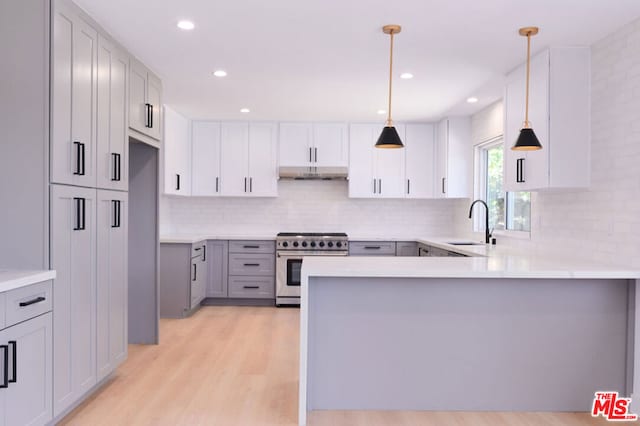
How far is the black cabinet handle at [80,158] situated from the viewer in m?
2.78

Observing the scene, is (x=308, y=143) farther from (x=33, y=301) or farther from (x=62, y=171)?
(x=33, y=301)

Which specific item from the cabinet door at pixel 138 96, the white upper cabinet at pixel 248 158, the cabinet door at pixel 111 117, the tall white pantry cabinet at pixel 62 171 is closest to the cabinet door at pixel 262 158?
the white upper cabinet at pixel 248 158

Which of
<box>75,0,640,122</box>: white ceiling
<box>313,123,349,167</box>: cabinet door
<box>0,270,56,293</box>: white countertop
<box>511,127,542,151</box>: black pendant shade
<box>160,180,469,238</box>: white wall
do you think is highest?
A: <box>75,0,640,122</box>: white ceiling

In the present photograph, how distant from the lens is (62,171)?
2641 millimetres

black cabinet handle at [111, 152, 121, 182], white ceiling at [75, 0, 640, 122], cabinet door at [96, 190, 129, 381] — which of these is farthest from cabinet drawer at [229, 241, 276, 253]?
black cabinet handle at [111, 152, 121, 182]

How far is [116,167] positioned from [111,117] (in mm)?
342

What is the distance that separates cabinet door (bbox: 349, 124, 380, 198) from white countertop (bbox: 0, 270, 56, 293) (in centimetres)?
435

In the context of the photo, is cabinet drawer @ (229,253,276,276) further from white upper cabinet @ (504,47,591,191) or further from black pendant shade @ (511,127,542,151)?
black pendant shade @ (511,127,542,151)

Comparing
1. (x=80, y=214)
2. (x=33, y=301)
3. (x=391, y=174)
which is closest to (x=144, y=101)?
(x=80, y=214)

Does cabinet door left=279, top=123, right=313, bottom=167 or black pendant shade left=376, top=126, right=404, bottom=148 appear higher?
cabinet door left=279, top=123, right=313, bottom=167

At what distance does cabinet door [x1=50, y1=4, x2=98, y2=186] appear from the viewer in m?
2.58

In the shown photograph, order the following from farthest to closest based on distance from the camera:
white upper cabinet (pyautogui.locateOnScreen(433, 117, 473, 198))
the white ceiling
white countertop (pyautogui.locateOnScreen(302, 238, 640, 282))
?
white upper cabinet (pyautogui.locateOnScreen(433, 117, 473, 198)) < the white ceiling < white countertop (pyautogui.locateOnScreen(302, 238, 640, 282))

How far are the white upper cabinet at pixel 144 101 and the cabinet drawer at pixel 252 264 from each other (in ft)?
7.53

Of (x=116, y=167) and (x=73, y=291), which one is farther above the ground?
(x=116, y=167)
